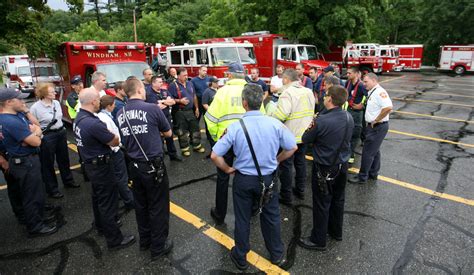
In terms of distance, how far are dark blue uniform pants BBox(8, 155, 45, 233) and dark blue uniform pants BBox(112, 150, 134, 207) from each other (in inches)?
35.3

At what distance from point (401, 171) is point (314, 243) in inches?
123

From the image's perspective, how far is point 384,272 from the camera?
3.13 m

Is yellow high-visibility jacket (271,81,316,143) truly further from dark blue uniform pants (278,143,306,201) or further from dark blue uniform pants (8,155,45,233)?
dark blue uniform pants (8,155,45,233)

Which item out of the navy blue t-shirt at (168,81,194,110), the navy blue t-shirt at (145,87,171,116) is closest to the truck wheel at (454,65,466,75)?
the navy blue t-shirt at (168,81,194,110)

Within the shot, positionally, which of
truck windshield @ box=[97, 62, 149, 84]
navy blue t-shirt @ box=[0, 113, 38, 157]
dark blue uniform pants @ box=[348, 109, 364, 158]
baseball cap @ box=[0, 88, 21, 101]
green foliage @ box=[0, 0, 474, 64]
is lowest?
dark blue uniform pants @ box=[348, 109, 364, 158]

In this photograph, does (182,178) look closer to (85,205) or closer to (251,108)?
(85,205)

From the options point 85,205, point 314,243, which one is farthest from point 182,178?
point 314,243

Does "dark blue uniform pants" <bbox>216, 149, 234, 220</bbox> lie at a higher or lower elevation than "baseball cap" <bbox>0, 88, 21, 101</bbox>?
lower

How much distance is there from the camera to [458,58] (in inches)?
1003

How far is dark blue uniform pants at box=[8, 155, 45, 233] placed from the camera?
362 centimetres

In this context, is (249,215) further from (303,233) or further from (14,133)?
(14,133)

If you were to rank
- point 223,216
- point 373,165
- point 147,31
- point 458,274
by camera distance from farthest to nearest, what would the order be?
1. point 147,31
2. point 373,165
3. point 223,216
4. point 458,274

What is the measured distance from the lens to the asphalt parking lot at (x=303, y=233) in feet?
10.6

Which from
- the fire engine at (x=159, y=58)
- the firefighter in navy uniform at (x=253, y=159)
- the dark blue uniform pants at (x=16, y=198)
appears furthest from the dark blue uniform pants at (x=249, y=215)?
the fire engine at (x=159, y=58)
